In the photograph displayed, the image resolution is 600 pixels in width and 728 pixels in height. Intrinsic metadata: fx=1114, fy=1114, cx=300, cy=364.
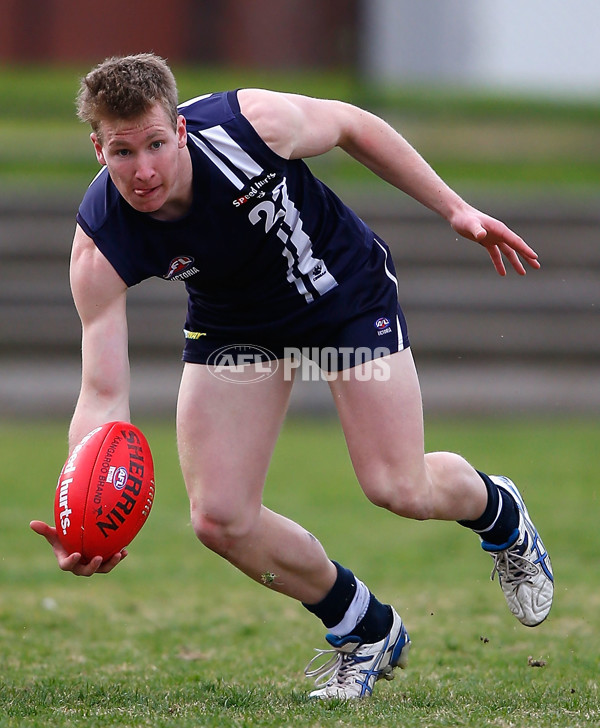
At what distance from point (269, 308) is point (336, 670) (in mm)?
1250

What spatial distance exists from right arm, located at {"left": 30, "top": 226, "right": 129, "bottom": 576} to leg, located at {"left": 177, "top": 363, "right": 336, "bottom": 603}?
32 centimetres

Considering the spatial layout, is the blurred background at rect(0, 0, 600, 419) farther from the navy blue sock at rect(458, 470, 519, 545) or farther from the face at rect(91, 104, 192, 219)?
the face at rect(91, 104, 192, 219)

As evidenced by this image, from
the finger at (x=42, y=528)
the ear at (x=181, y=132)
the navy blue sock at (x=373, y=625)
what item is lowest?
the navy blue sock at (x=373, y=625)

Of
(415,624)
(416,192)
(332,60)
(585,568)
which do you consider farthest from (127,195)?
(332,60)

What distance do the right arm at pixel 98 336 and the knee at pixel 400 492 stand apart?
2.76 feet

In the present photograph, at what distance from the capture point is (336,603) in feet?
12.4

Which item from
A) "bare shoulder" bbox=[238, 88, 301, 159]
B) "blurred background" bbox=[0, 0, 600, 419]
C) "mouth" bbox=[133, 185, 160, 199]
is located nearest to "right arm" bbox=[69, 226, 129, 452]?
"mouth" bbox=[133, 185, 160, 199]

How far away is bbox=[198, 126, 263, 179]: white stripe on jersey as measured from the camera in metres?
3.39

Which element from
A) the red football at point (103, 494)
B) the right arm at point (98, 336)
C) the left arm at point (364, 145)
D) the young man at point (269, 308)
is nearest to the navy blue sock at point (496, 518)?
the young man at point (269, 308)

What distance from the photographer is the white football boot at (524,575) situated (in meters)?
3.92

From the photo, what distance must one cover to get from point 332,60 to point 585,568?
15.2 meters

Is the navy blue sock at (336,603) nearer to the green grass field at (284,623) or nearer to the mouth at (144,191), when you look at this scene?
the green grass field at (284,623)

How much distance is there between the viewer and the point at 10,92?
45.5 ft

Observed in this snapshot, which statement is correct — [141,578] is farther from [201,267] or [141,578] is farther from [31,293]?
[31,293]
